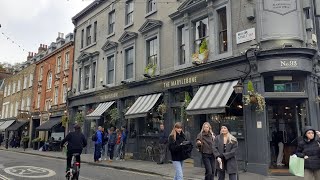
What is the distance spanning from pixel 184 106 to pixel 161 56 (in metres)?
3.84

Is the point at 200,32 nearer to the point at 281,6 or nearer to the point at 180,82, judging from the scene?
the point at 180,82

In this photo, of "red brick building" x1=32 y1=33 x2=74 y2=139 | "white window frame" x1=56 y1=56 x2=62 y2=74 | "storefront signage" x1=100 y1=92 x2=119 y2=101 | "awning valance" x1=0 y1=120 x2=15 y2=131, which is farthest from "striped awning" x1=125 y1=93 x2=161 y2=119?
"awning valance" x1=0 y1=120 x2=15 y2=131

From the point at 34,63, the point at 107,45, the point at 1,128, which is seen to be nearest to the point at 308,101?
the point at 107,45

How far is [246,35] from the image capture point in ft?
43.1

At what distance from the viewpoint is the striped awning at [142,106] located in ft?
55.5

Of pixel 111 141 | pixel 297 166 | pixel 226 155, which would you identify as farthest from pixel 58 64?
pixel 297 166

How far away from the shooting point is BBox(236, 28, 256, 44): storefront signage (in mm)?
12846

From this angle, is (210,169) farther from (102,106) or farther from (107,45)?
(107,45)

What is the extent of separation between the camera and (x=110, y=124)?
2134 centimetres

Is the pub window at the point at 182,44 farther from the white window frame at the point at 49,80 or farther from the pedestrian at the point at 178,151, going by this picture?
the white window frame at the point at 49,80

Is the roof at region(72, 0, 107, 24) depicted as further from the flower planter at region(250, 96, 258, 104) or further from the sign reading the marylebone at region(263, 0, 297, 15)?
the flower planter at region(250, 96, 258, 104)

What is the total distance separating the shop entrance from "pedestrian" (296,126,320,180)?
5.95 metres

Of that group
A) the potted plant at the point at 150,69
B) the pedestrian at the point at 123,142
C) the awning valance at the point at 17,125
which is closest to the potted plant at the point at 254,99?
the potted plant at the point at 150,69

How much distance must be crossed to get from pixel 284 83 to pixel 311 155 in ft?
20.3
